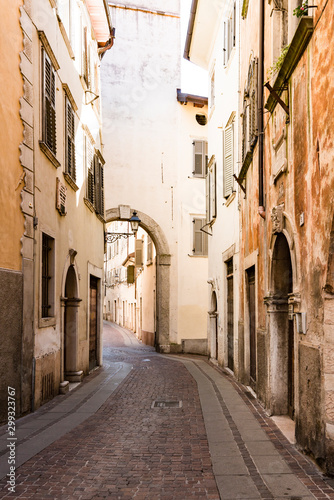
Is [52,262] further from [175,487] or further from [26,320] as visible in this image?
[175,487]

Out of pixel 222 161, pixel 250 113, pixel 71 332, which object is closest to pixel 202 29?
pixel 222 161

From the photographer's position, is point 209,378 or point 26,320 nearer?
point 26,320

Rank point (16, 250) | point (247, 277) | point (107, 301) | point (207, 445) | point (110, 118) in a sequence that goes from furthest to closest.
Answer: point (107, 301) → point (110, 118) → point (247, 277) → point (16, 250) → point (207, 445)

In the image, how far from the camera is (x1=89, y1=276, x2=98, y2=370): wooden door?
48.3ft

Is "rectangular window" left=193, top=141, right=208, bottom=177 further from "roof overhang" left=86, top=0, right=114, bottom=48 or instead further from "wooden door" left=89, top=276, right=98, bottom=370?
"wooden door" left=89, top=276, right=98, bottom=370

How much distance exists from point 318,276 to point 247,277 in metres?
5.45

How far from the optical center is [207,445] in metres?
6.39

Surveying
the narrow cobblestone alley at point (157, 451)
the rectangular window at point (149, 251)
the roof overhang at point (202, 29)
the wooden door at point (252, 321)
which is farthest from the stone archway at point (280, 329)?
the rectangular window at point (149, 251)

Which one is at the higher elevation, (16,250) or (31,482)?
(16,250)

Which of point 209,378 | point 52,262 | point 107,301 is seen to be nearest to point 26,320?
point 52,262

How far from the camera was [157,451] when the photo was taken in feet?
20.1

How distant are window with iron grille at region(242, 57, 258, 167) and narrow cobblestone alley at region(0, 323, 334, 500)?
435 centimetres

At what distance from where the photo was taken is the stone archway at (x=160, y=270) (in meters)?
21.8

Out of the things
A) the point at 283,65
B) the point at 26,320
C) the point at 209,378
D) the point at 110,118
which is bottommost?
the point at 209,378
